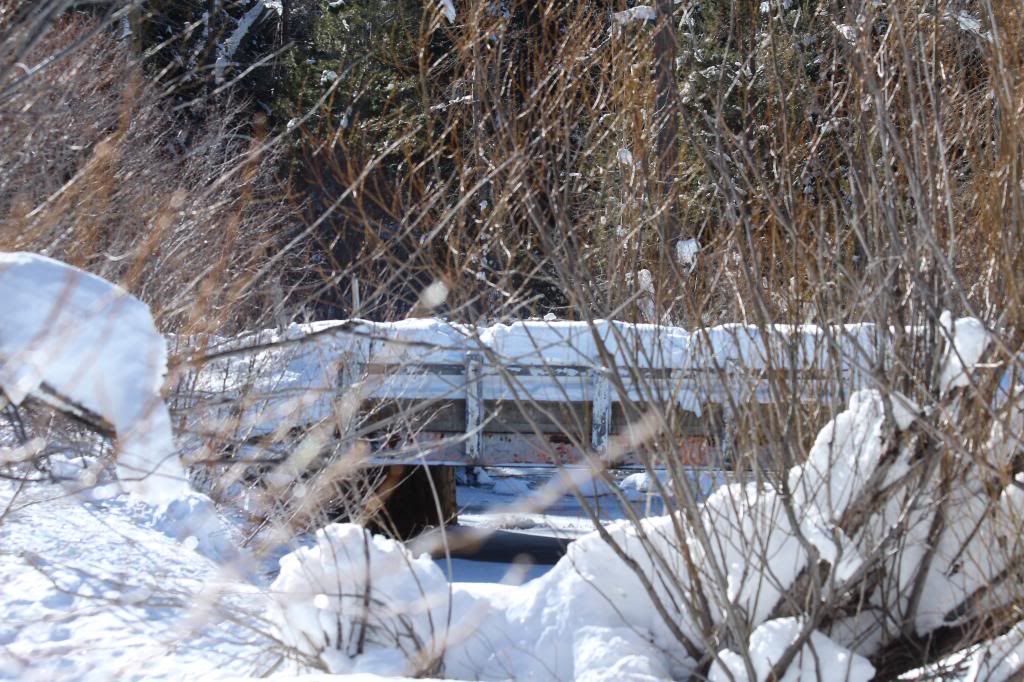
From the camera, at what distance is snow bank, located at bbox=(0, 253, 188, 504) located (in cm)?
312

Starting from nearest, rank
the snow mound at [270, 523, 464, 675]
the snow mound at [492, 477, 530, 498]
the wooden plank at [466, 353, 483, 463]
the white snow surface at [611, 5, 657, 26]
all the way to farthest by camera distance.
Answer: the white snow surface at [611, 5, 657, 26] < the snow mound at [270, 523, 464, 675] < the wooden plank at [466, 353, 483, 463] < the snow mound at [492, 477, 530, 498]

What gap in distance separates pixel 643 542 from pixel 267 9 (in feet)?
54.0

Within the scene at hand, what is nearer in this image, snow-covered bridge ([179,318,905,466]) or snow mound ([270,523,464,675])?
snow-covered bridge ([179,318,905,466])

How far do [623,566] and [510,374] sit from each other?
4.11ft

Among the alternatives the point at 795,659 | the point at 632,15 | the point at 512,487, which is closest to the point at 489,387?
the point at 632,15

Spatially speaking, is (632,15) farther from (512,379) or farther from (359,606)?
(359,606)

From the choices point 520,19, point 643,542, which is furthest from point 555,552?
point 643,542

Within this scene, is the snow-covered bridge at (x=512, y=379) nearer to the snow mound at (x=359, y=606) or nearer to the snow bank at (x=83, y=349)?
the snow bank at (x=83, y=349)

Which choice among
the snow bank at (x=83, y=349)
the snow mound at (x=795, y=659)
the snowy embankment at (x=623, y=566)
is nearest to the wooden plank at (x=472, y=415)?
the snowy embankment at (x=623, y=566)

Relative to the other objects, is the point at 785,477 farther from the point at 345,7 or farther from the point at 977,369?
the point at 345,7

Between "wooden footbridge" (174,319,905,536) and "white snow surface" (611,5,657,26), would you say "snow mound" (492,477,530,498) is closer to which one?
"wooden footbridge" (174,319,905,536)

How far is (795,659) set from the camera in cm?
472

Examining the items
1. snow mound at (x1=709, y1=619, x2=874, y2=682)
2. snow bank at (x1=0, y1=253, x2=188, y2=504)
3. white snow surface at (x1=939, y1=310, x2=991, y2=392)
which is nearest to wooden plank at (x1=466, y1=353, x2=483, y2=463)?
snow mound at (x1=709, y1=619, x2=874, y2=682)

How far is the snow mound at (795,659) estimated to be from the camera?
15.3 ft
